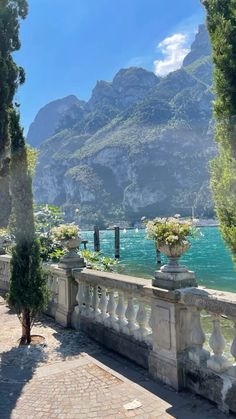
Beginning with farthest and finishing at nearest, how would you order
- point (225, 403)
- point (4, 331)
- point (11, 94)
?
1. point (11, 94)
2. point (4, 331)
3. point (225, 403)

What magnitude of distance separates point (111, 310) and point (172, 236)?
222 cm

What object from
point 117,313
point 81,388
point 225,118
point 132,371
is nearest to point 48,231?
point 117,313

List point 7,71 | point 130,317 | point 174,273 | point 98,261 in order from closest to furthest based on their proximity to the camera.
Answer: point 174,273
point 130,317
point 7,71
point 98,261

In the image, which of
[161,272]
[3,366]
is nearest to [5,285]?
[3,366]

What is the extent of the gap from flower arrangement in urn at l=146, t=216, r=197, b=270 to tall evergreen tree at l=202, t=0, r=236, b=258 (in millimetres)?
541

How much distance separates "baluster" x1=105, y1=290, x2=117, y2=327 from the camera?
6.47 m

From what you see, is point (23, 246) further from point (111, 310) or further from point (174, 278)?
point (174, 278)

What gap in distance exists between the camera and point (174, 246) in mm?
4992

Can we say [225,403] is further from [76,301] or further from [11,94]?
[11,94]

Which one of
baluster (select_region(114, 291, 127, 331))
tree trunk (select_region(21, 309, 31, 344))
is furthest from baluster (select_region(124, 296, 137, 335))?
tree trunk (select_region(21, 309, 31, 344))

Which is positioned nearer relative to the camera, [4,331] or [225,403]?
[225,403]

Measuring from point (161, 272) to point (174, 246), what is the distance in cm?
40

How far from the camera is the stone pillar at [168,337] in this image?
485cm

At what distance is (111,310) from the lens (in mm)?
6570
